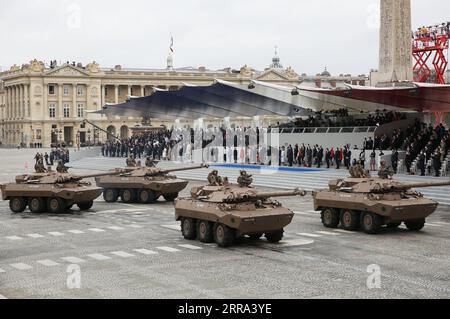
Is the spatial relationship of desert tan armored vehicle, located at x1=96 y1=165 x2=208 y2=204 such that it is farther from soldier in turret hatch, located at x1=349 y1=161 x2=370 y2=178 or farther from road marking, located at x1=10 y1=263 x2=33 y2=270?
road marking, located at x1=10 y1=263 x2=33 y2=270

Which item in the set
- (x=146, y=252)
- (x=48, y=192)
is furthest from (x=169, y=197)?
(x=146, y=252)

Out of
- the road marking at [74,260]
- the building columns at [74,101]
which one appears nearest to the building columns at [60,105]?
the building columns at [74,101]

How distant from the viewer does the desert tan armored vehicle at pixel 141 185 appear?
27672 mm

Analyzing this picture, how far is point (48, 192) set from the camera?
24.7 meters

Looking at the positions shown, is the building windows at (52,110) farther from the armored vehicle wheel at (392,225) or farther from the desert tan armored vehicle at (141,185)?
the armored vehicle wheel at (392,225)

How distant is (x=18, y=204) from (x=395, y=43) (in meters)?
21.0

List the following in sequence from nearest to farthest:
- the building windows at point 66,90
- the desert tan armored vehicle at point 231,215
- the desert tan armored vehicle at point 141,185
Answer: the desert tan armored vehicle at point 231,215 < the desert tan armored vehicle at point 141,185 < the building windows at point 66,90

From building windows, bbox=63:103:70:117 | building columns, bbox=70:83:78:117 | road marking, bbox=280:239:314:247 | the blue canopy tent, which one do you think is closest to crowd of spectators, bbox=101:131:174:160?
the blue canopy tent

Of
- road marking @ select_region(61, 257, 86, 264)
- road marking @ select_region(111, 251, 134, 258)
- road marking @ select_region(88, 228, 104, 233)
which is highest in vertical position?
road marking @ select_region(88, 228, 104, 233)

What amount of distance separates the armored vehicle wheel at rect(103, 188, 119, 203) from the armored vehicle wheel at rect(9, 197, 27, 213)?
3984mm

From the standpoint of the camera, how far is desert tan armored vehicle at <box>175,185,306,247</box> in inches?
682

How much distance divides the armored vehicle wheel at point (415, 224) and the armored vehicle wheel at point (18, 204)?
42.8ft

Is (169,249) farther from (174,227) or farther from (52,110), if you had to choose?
(52,110)

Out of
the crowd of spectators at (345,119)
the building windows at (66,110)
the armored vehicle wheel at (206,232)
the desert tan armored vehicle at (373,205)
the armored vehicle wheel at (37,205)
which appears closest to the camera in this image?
the armored vehicle wheel at (206,232)
